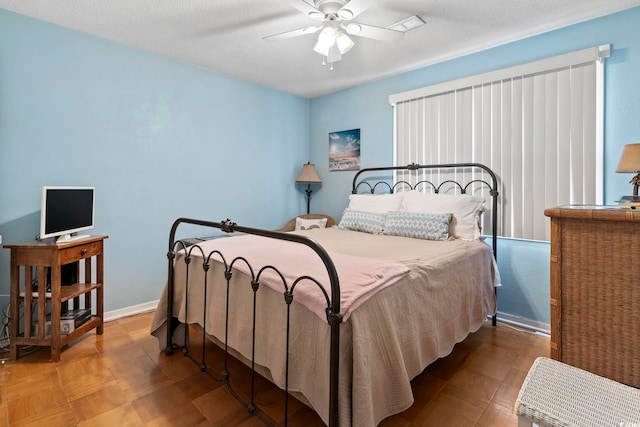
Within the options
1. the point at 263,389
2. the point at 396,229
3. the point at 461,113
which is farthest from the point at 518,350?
the point at 461,113

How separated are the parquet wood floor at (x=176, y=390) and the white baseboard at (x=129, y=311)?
15.9 inches

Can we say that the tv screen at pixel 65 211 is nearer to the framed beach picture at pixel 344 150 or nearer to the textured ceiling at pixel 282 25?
the textured ceiling at pixel 282 25

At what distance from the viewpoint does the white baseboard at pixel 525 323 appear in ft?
8.28

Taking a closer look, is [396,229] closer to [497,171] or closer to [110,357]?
[497,171]

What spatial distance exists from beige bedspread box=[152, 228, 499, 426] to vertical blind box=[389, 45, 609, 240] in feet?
2.52

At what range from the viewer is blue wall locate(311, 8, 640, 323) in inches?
86.4

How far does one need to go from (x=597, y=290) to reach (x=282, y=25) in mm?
2585

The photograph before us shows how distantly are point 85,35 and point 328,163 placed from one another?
8.81 feet

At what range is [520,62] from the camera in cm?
264

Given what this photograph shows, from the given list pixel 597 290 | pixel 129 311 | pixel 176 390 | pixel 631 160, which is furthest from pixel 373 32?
pixel 129 311

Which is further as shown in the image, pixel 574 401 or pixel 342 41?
pixel 342 41

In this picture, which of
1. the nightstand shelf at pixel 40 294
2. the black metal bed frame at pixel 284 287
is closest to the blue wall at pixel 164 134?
the nightstand shelf at pixel 40 294

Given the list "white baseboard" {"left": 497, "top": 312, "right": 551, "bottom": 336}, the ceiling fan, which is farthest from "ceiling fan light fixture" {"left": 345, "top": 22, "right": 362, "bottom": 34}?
"white baseboard" {"left": 497, "top": 312, "right": 551, "bottom": 336}

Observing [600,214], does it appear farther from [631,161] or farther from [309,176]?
[309,176]
